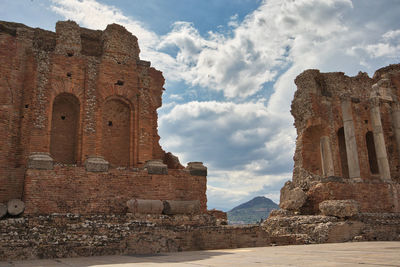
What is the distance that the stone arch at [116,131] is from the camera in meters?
17.5

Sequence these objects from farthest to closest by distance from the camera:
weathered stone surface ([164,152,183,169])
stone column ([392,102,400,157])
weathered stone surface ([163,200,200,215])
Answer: stone column ([392,102,400,157]), weathered stone surface ([164,152,183,169]), weathered stone surface ([163,200,200,215])

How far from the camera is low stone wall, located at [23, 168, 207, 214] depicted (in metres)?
11.3

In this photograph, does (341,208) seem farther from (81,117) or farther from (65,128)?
(65,128)

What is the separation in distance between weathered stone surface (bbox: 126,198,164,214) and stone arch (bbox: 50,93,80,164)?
5.29 meters

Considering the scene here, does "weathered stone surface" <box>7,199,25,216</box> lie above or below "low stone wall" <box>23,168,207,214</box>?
below

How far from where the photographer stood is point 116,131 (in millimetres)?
17844

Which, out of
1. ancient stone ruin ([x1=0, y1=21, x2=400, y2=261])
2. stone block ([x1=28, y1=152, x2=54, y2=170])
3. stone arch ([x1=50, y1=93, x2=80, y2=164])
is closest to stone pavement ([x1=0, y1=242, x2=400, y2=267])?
ancient stone ruin ([x1=0, y1=21, x2=400, y2=261])

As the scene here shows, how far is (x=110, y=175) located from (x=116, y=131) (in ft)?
18.3

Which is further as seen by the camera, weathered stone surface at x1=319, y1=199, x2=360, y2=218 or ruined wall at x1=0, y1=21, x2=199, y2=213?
weathered stone surface at x1=319, y1=199, x2=360, y2=218

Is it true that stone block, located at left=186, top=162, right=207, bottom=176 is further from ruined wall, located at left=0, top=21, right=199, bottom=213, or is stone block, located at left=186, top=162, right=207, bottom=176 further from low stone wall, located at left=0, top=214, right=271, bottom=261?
low stone wall, located at left=0, top=214, right=271, bottom=261

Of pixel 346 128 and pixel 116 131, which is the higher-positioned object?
pixel 346 128

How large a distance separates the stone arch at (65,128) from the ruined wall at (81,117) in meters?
0.05

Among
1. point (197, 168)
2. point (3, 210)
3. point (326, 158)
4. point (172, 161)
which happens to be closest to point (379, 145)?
point (326, 158)

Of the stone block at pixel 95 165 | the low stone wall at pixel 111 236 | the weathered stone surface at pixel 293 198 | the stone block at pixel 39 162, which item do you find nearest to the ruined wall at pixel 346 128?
the weathered stone surface at pixel 293 198
